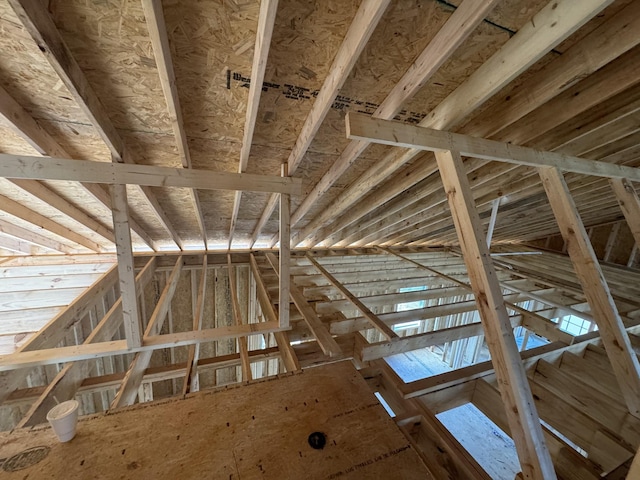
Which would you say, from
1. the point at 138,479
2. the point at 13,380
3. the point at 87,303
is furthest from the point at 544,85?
the point at 87,303

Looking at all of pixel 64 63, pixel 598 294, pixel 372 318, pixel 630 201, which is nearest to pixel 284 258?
pixel 372 318

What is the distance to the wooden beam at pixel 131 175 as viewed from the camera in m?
1.62

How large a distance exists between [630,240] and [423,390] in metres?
8.36

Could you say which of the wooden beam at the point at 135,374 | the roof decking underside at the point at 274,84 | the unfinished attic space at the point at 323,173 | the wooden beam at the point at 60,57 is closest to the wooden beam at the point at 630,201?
the unfinished attic space at the point at 323,173

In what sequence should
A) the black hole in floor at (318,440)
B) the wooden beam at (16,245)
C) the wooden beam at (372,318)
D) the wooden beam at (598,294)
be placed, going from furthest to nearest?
1. the wooden beam at (16,245)
2. the wooden beam at (372,318)
3. the wooden beam at (598,294)
4. the black hole in floor at (318,440)

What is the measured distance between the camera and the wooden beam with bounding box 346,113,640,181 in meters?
1.41

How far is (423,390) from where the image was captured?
1673 millimetres

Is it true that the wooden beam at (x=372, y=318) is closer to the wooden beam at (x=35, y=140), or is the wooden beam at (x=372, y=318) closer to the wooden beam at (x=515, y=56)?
the wooden beam at (x=515, y=56)

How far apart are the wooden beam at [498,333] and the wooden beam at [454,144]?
120 mm

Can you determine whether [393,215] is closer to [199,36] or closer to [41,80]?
[199,36]

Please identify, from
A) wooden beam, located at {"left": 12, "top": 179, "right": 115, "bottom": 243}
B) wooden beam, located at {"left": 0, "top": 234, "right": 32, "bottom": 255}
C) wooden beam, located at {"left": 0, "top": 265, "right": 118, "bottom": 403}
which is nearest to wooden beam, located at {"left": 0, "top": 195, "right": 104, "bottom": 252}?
wooden beam, located at {"left": 12, "top": 179, "right": 115, "bottom": 243}

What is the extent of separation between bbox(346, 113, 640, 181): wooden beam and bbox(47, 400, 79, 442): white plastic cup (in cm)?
188

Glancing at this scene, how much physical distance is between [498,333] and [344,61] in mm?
1802

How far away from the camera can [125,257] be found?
197 centimetres
